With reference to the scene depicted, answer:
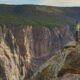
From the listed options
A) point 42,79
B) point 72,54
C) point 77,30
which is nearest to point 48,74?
point 42,79

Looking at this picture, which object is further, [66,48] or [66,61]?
[66,48]

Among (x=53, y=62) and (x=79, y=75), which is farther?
(x=53, y=62)

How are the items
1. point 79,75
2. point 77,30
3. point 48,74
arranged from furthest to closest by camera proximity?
point 77,30 → point 48,74 → point 79,75

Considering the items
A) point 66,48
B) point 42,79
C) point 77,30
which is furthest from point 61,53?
point 77,30

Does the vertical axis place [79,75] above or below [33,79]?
above

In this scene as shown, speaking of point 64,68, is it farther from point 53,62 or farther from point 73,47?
point 73,47

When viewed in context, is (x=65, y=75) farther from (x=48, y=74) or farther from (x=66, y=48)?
(x=66, y=48)

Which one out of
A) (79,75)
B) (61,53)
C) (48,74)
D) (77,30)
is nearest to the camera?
(79,75)

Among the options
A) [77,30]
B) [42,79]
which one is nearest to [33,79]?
[42,79]
